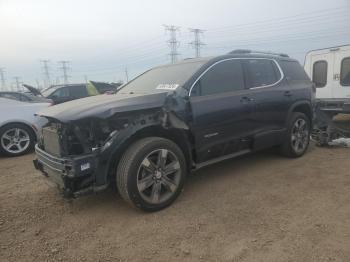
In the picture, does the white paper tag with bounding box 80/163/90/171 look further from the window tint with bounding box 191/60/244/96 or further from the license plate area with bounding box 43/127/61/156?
the window tint with bounding box 191/60/244/96

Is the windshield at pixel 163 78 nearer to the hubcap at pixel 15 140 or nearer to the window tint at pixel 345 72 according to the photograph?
the hubcap at pixel 15 140

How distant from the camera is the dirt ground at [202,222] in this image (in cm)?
293

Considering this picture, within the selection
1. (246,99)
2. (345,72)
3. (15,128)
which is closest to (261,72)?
(246,99)

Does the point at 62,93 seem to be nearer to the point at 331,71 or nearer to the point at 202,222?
the point at 331,71

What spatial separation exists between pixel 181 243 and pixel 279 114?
9.94 feet

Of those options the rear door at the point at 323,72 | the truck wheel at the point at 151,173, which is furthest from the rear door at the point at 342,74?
the truck wheel at the point at 151,173

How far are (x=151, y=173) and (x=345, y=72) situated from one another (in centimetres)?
722

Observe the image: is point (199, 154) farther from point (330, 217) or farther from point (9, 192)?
point (9, 192)

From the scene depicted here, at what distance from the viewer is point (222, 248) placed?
9.69 feet

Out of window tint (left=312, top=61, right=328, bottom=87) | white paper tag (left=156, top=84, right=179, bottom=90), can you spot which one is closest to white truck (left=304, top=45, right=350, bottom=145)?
window tint (left=312, top=61, right=328, bottom=87)

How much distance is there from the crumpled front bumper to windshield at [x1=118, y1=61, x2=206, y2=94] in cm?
139

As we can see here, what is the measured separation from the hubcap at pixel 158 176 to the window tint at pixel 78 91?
8.23 meters

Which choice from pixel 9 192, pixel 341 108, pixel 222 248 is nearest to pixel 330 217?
pixel 222 248

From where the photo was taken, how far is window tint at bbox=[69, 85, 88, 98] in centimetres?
1116
